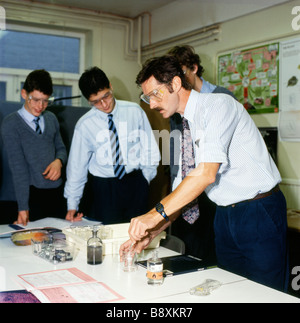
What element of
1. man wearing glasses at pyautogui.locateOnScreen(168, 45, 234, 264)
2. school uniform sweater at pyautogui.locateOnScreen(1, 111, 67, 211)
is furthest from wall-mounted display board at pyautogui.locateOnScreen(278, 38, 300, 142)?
school uniform sweater at pyautogui.locateOnScreen(1, 111, 67, 211)

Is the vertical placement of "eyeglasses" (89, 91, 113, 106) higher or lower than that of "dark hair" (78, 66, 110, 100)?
lower

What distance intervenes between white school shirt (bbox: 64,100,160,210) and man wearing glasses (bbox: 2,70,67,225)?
0.13 meters

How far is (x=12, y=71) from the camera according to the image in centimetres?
476

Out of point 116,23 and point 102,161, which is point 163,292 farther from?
point 116,23

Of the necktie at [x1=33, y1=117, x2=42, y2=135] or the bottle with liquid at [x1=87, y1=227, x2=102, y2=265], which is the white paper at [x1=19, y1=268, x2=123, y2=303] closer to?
the bottle with liquid at [x1=87, y1=227, x2=102, y2=265]

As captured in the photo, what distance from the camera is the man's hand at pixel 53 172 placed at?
2668 millimetres

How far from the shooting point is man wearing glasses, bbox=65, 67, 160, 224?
8.93 feet

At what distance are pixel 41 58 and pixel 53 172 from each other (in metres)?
2.76

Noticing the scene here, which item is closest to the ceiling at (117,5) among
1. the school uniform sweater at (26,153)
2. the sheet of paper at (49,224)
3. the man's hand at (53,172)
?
the school uniform sweater at (26,153)

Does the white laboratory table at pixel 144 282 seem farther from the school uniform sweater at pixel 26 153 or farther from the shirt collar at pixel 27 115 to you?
the shirt collar at pixel 27 115

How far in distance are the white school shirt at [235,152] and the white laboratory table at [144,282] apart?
35cm

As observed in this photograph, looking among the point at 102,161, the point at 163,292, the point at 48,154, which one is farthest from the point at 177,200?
the point at 48,154

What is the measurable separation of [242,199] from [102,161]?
128cm

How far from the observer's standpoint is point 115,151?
2.78 metres
